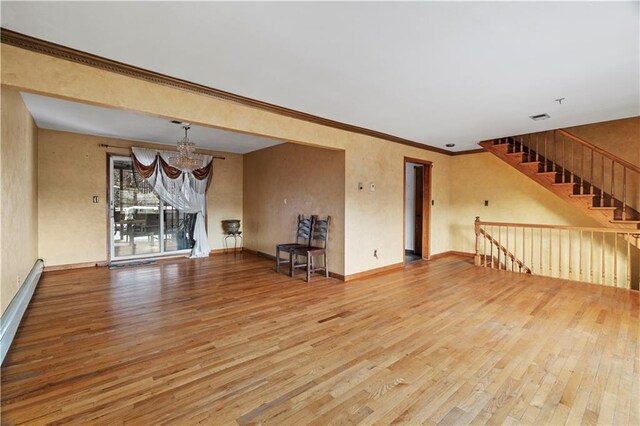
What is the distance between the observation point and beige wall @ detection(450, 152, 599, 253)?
585 centimetres

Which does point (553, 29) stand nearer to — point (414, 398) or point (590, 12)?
point (590, 12)

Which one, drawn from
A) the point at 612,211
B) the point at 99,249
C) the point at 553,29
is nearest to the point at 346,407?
the point at 553,29

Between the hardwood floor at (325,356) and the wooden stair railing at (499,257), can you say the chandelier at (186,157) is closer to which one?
the hardwood floor at (325,356)

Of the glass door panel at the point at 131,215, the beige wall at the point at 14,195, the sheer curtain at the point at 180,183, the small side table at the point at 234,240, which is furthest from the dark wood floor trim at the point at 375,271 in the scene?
the glass door panel at the point at 131,215

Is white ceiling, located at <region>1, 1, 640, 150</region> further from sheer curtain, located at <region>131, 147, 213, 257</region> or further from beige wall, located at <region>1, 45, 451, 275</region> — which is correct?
sheer curtain, located at <region>131, 147, 213, 257</region>

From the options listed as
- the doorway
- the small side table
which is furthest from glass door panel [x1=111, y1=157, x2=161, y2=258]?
the doorway

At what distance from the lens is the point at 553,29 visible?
7.09ft

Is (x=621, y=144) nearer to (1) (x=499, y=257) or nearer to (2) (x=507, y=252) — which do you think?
(2) (x=507, y=252)

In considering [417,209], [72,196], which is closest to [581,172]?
[417,209]

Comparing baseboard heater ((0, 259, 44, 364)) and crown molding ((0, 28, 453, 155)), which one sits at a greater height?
crown molding ((0, 28, 453, 155))

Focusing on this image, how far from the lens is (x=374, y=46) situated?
2.37 m

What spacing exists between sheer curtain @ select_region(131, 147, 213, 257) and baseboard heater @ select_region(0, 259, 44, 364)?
8.38 feet

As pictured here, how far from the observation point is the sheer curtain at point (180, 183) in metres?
6.15

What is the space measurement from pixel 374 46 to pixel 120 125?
177 inches
